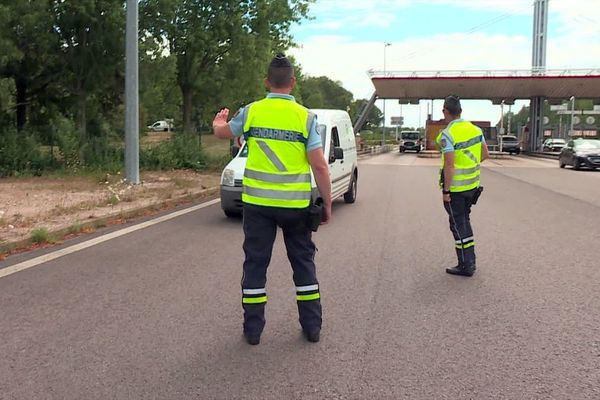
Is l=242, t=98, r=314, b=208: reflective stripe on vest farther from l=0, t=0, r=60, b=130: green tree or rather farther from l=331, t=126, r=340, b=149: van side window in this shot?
l=0, t=0, r=60, b=130: green tree

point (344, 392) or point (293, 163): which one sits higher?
point (293, 163)

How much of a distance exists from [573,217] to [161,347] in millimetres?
9343

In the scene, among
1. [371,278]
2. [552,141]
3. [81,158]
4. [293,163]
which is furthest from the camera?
[552,141]

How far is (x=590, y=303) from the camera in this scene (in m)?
5.50

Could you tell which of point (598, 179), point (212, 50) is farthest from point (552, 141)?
point (212, 50)

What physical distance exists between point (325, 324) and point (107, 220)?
637 centimetres

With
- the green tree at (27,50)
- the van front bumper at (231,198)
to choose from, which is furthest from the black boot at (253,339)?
the green tree at (27,50)

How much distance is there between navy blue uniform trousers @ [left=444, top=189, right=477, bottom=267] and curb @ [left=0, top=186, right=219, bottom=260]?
5364 mm

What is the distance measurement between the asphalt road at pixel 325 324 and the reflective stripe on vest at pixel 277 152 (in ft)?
3.60

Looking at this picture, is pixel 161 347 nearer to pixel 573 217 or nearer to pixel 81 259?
pixel 81 259

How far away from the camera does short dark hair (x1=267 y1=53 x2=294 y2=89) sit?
4.34 metres

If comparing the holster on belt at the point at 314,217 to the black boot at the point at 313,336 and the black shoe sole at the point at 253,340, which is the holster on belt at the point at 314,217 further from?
the black shoe sole at the point at 253,340

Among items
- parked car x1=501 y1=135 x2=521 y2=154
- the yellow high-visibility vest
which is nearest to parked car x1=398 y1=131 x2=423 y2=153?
parked car x1=501 y1=135 x2=521 y2=154

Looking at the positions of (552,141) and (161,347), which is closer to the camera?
(161,347)
